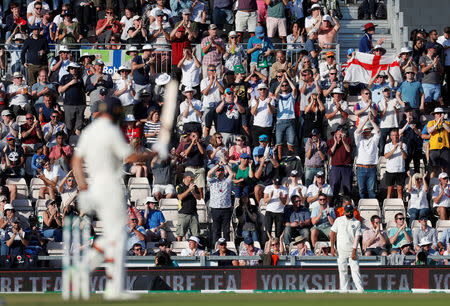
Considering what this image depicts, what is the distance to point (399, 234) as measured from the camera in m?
22.6

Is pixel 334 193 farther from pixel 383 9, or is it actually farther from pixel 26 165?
pixel 383 9

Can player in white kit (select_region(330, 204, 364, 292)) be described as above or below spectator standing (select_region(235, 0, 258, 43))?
below

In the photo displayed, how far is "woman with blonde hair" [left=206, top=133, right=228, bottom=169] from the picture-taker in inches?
955

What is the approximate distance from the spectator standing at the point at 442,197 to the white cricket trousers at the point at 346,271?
4874 millimetres

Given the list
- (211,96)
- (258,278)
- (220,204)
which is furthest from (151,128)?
(258,278)

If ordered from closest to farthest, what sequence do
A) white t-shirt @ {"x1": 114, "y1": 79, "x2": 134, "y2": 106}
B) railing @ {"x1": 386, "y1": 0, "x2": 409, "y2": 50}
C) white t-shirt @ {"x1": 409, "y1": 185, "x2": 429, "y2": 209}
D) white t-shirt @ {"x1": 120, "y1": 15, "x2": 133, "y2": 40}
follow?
white t-shirt @ {"x1": 409, "y1": 185, "x2": 429, "y2": 209} < white t-shirt @ {"x1": 114, "y1": 79, "x2": 134, "y2": 106} < white t-shirt @ {"x1": 120, "y1": 15, "x2": 133, "y2": 40} < railing @ {"x1": 386, "y1": 0, "x2": 409, "y2": 50}

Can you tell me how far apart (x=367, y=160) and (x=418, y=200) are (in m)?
1.52

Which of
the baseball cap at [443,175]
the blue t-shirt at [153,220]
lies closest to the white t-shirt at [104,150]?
the blue t-shirt at [153,220]

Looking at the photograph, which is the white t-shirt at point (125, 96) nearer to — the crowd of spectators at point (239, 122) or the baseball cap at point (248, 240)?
the crowd of spectators at point (239, 122)

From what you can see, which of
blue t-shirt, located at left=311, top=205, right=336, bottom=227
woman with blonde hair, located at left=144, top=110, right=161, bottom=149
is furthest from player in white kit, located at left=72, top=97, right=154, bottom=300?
woman with blonde hair, located at left=144, top=110, right=161, bottom=149

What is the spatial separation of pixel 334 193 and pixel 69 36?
8.64 metres

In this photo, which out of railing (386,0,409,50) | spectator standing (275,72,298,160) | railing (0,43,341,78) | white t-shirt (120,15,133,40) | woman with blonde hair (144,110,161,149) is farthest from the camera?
railing (386,0,409,50)

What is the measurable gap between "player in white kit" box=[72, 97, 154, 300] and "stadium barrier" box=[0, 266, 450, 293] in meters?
7.39

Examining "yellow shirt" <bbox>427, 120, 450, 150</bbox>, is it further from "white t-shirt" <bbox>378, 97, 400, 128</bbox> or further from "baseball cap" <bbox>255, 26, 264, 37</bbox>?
"baseball cap" <bbox>255, 26, 264, 37</bbox>
